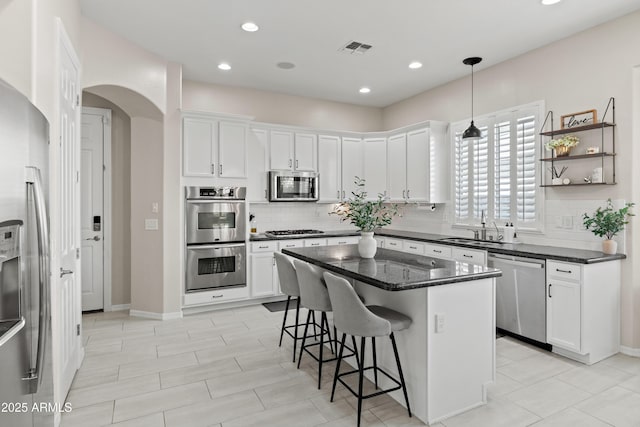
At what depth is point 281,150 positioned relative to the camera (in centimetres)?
555

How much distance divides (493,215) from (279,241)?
2.91m

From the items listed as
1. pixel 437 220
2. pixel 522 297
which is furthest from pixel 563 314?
pixel 437 220

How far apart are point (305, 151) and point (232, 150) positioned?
1260 millimetres

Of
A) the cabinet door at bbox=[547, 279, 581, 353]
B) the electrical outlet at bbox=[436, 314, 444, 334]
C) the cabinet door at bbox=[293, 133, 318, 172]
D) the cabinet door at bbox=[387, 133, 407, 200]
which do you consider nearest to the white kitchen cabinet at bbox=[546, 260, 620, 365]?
the cabinet door at bbox=[547, 279, 581, 353]

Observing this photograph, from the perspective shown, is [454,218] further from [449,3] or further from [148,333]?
[148,333]

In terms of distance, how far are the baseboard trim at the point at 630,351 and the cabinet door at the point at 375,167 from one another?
361cm

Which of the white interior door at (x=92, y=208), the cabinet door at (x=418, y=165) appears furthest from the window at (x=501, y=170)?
the white interior door at (x=92, y=208)

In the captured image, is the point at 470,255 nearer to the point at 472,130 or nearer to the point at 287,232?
the point at 472,130

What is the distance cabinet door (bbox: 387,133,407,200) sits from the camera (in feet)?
19.0

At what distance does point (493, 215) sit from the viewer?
4.67 metres

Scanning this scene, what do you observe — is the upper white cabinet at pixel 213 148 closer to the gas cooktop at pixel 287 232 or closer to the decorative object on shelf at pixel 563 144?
the gas cooktop at pixel 287 232

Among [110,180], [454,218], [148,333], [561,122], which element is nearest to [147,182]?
[110,180]

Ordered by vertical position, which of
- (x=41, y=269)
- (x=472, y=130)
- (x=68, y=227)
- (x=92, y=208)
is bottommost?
(x=41, y=269)

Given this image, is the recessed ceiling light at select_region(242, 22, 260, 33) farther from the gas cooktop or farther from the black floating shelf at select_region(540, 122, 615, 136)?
the black floating shelf at select_region(540, 122, 615, 136)
